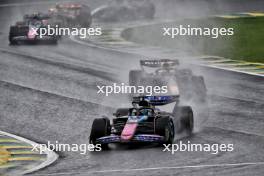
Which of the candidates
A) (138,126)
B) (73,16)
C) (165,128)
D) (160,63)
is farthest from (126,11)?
(165,128)

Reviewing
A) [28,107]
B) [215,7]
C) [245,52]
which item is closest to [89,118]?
[28,107]

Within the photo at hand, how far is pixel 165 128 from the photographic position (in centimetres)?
2039

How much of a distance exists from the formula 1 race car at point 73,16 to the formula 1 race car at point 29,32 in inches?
193

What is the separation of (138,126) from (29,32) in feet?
67.7

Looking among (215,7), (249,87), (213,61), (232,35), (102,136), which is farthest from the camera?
(215,7)

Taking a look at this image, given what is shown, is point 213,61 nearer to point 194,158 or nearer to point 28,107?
point 28,107

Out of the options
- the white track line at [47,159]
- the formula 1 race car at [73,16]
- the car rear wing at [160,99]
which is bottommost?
the white track line at [47,159]

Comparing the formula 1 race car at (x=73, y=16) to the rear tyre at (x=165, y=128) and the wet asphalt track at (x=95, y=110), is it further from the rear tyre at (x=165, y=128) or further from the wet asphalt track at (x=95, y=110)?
the rear tyre at (x=165, y=128)

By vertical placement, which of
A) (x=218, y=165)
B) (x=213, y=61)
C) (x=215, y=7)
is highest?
(x=215, y=7)

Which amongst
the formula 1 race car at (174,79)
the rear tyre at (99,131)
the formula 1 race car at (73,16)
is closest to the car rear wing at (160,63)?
the formula 1 race car at (174,79)

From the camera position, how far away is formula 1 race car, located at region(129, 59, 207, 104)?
2400cm

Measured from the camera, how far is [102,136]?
20.5 meters

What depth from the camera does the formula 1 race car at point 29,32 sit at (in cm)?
4028

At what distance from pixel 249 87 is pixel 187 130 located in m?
7.16
